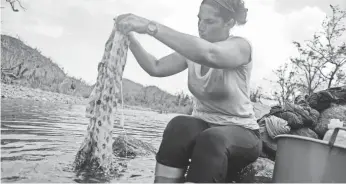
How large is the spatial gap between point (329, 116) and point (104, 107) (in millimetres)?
4084

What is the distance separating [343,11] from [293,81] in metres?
7.33

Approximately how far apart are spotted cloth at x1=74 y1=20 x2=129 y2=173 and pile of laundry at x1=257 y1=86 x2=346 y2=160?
8.18 ft

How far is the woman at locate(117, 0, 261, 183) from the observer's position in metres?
1.75

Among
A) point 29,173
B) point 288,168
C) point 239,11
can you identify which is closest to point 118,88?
point 29,173

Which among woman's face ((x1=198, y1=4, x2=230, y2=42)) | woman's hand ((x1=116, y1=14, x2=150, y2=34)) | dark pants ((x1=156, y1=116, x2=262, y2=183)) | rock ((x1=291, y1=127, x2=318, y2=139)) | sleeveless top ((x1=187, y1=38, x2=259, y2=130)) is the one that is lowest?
dark pants ((x1=156, y1=116, x2=262, y2=183))

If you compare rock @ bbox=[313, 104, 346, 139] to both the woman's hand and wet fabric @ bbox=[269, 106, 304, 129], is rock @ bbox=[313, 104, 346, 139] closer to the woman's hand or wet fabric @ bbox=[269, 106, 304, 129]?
wet fabric @ bbox=[269, 106, 304, 129]

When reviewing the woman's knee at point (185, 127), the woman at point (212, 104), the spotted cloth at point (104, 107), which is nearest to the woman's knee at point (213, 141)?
the woman at point (212, 104)

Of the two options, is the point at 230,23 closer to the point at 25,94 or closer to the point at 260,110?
the point at 260,110

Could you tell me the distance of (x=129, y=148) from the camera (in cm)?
367

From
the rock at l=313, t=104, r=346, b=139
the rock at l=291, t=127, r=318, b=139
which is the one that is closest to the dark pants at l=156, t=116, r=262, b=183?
the rock at l=291, t=127, r=318, b=139

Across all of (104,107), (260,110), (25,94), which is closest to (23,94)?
(25,94)

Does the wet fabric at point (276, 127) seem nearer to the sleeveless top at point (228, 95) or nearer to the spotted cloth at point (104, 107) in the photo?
the sleeveless top at point (228, 95)

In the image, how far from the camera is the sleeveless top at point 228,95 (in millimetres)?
2025

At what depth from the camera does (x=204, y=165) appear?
66.3 inches
